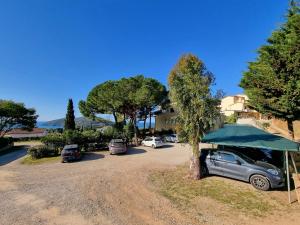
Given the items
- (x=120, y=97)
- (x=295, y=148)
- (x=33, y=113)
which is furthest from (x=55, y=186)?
(x=33, y=113)

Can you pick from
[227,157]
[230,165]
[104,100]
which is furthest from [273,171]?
[104,100]

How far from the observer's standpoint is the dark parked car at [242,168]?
10312 mm

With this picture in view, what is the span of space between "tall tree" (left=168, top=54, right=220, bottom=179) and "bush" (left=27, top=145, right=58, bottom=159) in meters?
17.0

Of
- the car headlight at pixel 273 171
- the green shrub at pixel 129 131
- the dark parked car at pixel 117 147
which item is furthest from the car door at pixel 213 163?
the green shrub at pixel 129 131

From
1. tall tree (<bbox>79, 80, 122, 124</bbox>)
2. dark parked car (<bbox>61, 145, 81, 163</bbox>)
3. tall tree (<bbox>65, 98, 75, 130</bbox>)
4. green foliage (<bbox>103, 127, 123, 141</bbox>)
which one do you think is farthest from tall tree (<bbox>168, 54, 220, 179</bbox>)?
tall tree (<bbox>65, 98, 75, 130</bbox>)

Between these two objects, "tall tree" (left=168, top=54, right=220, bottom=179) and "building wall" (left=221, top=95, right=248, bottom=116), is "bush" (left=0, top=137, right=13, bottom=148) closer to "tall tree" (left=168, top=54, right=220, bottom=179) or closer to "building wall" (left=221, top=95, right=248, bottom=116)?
"tall tree" (left=168, top=54, right=220, bottom=179)

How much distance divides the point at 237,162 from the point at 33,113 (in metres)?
41.8

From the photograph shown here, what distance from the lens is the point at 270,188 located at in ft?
34.2

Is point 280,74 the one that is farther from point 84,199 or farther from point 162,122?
point 162,122

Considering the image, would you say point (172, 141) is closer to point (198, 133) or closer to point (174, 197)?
point (198, 133)

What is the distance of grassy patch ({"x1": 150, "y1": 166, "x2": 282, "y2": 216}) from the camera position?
338 inches

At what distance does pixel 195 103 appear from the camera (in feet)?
39.2

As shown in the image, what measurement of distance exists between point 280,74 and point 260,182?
7322 millimetres

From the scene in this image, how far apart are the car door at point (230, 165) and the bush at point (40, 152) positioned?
1864 cm
